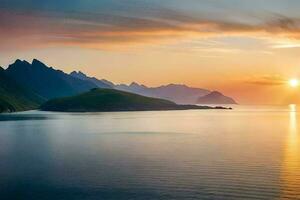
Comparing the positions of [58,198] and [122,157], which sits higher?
[122,157]

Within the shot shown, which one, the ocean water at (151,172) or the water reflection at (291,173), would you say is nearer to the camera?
the water reflection at (291,173)

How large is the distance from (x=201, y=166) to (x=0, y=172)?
43263mm

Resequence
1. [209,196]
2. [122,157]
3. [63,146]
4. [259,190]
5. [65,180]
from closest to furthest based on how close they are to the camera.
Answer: [209,196], [259,190], [65,180], [122,157], [63,146]

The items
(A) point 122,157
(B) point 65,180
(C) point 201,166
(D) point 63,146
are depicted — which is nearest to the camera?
(B) point 65,180

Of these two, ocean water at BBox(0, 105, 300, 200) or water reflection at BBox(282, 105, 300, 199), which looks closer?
water reflection at BBox(282, 105, 300, 199)

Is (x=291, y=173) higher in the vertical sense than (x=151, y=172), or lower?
higher

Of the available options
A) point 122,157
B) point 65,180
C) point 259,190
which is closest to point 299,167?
point 259,190

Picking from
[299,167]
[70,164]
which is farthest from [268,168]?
[70,164]

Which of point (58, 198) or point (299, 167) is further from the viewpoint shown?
point (299, 167)

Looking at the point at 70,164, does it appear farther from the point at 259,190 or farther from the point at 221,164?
the point at 259,190

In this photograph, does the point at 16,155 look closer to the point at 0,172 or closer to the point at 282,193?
the point at 0,172

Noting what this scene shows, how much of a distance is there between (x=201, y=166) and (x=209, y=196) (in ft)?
93.1

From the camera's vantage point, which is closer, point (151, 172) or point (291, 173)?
point (291, 173)

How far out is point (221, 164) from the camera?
301ft
